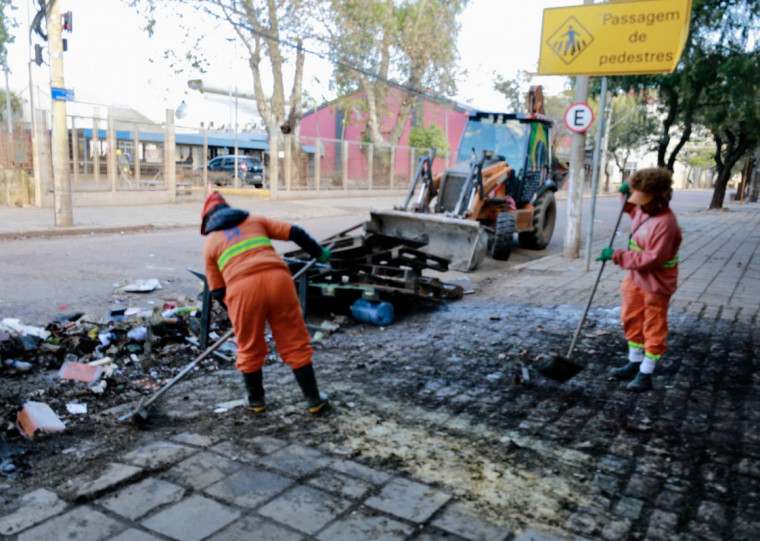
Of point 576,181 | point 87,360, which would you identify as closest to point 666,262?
point 87,360

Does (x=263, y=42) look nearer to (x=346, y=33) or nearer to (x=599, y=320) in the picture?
(x=346, y=33)

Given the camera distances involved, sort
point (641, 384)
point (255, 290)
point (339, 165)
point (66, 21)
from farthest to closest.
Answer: point (339, 165) < point (66, 21) < point (641, 384) < point (255, 290)

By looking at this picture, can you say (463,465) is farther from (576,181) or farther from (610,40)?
(576,181)

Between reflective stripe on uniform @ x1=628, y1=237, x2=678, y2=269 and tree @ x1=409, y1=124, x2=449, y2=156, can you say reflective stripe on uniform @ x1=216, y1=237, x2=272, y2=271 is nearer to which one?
reflective stripe on uniform @ x1=628, y1=237, x2=678, y2=269

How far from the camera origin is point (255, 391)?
3.91 m

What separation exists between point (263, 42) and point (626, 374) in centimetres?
2198

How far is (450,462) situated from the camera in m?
3.31

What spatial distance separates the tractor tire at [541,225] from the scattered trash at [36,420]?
1004cm

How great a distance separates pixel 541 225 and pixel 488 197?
217cm

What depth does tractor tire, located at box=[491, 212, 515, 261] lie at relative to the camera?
1084 cm

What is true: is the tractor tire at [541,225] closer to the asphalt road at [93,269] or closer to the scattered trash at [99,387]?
the asphalt road at [93,269]

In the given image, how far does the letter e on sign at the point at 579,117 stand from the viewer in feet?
32.3

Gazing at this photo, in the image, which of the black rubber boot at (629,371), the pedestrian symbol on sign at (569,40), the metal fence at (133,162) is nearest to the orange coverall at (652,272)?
the black rubber boot at (629,371)

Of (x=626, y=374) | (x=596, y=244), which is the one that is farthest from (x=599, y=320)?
(x=596, y=244)
